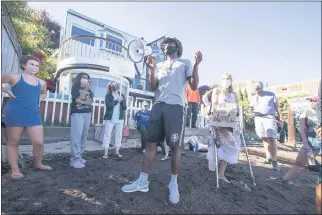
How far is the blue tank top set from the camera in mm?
2875

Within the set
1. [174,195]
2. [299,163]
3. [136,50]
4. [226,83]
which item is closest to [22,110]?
[174,195]

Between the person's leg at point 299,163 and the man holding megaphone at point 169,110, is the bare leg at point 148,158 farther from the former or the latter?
the person's leg at point 299,163

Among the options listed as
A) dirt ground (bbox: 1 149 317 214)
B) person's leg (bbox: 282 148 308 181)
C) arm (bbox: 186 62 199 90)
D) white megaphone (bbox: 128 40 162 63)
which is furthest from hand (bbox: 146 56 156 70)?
white megaphone (bbox: 128 40 162 63)

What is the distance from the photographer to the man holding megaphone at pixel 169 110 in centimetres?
249

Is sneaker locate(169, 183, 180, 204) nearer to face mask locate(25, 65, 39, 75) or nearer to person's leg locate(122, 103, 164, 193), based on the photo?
person's leg locate(122, 103, 164, 193)

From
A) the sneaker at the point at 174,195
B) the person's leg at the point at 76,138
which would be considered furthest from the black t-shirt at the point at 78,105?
the sneaker at the point at 174,195

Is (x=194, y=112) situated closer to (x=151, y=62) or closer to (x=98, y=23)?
(x=151, y=62)

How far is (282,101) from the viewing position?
1373 cm

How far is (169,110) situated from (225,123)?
123cm

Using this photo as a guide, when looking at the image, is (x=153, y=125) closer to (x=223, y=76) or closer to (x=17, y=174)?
(x=223, y=76)

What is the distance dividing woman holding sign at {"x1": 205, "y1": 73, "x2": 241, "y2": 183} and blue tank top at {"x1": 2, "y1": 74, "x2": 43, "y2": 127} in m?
2.93

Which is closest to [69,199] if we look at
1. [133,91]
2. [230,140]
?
[230,140]

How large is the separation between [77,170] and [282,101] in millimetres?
14499

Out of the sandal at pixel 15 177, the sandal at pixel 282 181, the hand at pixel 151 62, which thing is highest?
the hand at pixel 151 62
